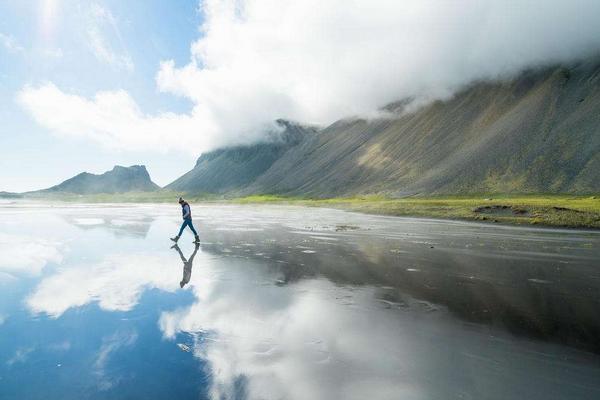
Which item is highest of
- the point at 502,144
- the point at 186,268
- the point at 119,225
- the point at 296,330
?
the point at 502,144

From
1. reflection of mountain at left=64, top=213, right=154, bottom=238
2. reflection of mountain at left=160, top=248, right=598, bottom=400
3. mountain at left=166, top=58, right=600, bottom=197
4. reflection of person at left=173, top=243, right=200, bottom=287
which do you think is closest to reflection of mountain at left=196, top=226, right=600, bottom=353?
reflection of mountain at left=160, top=248, right=598, bottom=400

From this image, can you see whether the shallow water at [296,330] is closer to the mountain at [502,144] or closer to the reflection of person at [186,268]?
the reflection of person at [186,268]

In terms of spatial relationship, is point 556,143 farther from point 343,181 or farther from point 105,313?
point 105,313

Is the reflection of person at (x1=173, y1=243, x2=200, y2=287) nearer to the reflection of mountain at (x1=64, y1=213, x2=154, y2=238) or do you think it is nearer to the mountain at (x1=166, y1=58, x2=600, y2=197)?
the reflection of mountain at (x1=64, y1=213, x2=154, y2=238)

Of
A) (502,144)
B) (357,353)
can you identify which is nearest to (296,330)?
(357,353)

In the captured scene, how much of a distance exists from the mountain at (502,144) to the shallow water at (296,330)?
A: 103 m

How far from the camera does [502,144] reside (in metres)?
127

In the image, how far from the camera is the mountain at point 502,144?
106 metres

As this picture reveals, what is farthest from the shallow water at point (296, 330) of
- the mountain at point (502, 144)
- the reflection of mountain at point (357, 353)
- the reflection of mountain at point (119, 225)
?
the mountain at point (502, 144)

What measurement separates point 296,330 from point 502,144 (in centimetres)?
13990

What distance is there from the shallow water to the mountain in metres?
103

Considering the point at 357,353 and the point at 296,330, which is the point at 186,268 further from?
the point at 357,353

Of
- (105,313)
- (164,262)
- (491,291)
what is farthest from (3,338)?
(491,291)

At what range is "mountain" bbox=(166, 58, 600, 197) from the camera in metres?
106
